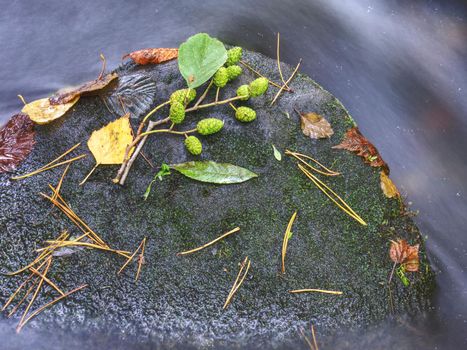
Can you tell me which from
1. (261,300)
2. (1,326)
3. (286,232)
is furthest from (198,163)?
(1,326)

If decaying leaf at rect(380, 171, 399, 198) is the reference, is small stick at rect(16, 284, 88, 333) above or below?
below

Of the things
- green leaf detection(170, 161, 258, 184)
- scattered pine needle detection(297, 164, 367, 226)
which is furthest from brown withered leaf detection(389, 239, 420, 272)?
green leaf detection(170, 161, 258, 184)

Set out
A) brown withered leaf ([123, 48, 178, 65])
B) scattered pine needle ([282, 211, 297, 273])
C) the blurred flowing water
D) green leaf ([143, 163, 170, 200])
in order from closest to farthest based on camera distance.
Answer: scattered pine needle ([282, 211, 297, 273]) < green leaf ([143, 163, 170, 200]) < brown withered leaf ([123, 48, 178, 65]) < the blurred flowing water

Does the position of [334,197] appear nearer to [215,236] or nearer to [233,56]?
[215,236]

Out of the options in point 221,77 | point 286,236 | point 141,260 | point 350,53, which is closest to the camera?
point 141,260

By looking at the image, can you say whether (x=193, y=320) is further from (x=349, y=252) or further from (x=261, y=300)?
(x=349, y=252)

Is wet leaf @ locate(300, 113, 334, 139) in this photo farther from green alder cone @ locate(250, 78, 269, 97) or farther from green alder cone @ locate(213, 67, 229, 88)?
green alder cone @ locate(213, 67, 229, 88)

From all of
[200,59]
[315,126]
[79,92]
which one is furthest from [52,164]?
[315,126]
